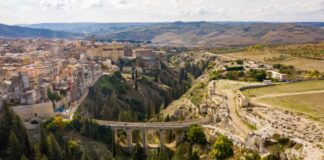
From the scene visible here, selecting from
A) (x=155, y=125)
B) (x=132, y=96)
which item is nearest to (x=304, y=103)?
(x=155, y=125)

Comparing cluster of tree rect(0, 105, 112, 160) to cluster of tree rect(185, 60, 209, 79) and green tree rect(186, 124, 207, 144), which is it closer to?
green tree rect(186, 124, 207, 144)

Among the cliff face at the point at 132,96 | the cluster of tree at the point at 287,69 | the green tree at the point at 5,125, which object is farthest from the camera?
the cluster of tree at the point at 287,69

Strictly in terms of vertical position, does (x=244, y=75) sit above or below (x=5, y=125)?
above

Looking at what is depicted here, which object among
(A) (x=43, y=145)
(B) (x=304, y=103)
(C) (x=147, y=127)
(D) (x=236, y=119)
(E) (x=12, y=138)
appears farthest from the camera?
(C) (x=147, y=127)

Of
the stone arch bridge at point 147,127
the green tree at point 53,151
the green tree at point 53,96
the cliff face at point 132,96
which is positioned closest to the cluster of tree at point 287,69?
the cliff face at point 132,96

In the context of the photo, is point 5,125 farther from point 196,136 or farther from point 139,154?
point 196,136

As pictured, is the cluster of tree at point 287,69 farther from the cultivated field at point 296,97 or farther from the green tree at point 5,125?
the green tree at point 5,125
